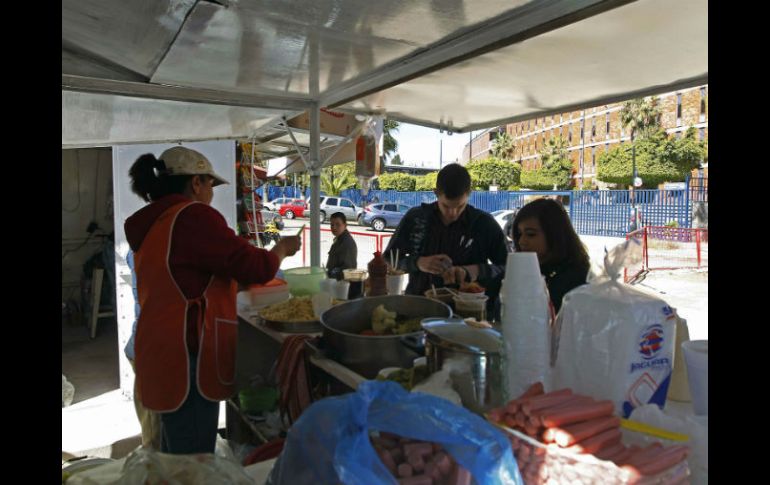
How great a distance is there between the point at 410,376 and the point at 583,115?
6269 cm

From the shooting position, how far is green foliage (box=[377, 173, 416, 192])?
1794 inches

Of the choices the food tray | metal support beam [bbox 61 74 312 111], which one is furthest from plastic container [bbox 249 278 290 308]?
the food tray

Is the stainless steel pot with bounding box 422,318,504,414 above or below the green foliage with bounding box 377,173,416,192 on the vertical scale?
below

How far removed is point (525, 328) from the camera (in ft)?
4.35

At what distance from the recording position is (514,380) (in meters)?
1.34

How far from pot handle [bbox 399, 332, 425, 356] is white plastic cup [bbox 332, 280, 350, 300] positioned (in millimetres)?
1265

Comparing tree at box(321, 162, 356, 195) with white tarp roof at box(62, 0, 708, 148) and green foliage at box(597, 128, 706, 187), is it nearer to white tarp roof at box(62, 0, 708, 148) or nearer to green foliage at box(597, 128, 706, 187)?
green foliage at box(597, 128, 706, 187)

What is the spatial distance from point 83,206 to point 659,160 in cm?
3419

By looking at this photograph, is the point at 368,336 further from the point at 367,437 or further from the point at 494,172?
the point at 494,172

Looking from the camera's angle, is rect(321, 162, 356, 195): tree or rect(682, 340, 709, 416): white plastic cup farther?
rect(321, 162, 356, 195): tree

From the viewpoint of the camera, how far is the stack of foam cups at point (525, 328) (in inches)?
52.2

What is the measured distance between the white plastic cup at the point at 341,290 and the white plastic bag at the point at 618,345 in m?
1.94

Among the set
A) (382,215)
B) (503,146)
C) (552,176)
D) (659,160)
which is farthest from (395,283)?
(503,146)
